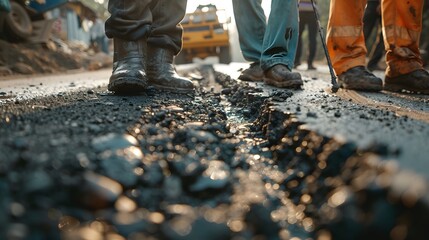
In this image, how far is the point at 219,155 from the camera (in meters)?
1.04

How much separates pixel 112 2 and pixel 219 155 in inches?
53.0

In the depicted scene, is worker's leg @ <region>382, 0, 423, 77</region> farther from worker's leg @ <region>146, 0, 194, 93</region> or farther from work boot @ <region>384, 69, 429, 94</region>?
worker's leg @ <region>146, 0, 194, 93</region>

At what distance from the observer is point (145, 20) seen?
197 centimetres

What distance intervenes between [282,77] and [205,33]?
31.8ft

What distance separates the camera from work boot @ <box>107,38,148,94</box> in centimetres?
186

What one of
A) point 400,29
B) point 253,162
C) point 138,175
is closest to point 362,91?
point 400,29

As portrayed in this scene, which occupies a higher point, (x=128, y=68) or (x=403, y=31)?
(x=403, y=31)

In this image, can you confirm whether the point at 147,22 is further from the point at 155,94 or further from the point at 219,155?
the point at 219,155

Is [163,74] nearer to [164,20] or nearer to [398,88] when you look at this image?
[164,20]

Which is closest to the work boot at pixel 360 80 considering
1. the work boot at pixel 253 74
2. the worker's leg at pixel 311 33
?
Answer: the work boot at pixel 253 74

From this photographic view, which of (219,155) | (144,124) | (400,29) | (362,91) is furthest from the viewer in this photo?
(400,29)

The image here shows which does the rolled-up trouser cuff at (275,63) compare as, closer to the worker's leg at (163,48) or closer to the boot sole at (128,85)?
the worker's leg at (163,48)

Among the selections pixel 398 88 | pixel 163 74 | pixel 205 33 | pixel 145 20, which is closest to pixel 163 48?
pixel 163 74

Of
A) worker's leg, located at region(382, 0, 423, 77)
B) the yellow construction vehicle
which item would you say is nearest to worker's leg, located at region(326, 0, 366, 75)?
worker's leg, located at region(382, 0, 423, 77)
